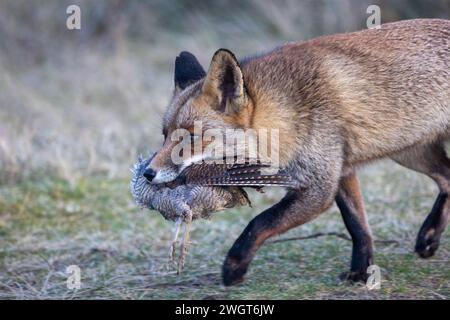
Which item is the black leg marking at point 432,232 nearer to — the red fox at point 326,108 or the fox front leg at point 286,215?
the red fox at point 326,108

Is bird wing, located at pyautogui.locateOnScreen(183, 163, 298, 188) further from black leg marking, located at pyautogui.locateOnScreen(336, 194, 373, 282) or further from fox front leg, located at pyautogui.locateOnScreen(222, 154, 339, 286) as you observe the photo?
black leg marking, located at pyautogui.locateOnScreen(336, 194, 373, 282)

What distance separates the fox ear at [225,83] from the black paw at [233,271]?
1.05 meters

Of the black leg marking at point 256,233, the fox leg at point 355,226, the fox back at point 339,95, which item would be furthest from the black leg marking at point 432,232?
the black leg marking at point 256,233

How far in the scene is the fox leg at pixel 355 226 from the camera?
19.2 feet

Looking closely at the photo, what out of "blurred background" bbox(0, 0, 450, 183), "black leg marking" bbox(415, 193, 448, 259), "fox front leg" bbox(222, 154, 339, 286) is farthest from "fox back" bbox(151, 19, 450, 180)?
"blurred background" bbox(0, 0, 450, 183)

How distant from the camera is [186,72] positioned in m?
6.00

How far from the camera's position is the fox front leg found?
5.40 metres

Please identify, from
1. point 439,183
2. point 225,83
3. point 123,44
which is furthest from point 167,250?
point 123,44

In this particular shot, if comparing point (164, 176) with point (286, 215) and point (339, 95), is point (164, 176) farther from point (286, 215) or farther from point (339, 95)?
point (339, 95)

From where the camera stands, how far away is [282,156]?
5480mm

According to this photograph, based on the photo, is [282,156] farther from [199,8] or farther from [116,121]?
[199,8]

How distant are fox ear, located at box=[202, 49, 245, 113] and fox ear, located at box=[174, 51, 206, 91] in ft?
1.82
